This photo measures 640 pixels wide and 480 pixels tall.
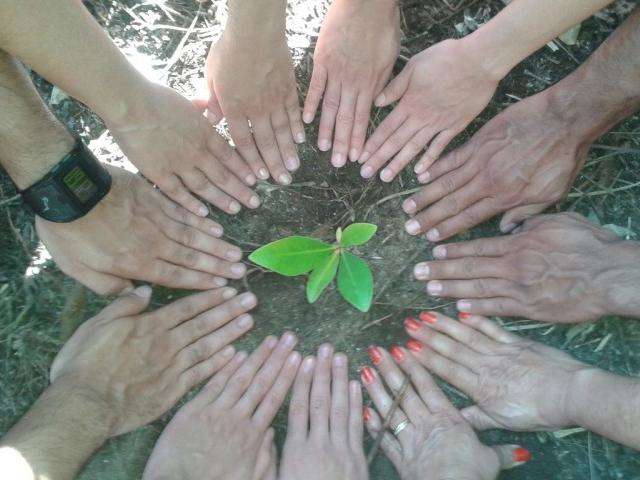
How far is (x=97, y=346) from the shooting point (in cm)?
158

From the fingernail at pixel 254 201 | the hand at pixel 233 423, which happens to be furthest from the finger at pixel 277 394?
the fingernail at pixel 254 201

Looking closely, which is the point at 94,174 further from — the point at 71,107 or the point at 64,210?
the point at 71,107

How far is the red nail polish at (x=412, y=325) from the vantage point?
167cm

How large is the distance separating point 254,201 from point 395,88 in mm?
500

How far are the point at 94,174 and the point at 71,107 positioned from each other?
1.32ft

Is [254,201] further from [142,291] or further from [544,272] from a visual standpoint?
[544,272]

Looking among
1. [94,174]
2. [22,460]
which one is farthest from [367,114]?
[22,460]

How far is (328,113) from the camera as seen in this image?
1.66 m

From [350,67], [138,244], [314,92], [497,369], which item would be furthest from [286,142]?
[497,369]

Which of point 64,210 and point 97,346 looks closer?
point 64,210

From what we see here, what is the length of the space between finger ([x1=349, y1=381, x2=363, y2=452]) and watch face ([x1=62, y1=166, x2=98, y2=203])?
85cm

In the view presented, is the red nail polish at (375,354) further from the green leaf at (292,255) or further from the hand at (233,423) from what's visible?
the green leaf at (292,255)

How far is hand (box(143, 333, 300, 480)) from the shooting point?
1587mm

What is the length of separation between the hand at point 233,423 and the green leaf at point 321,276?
264mm
